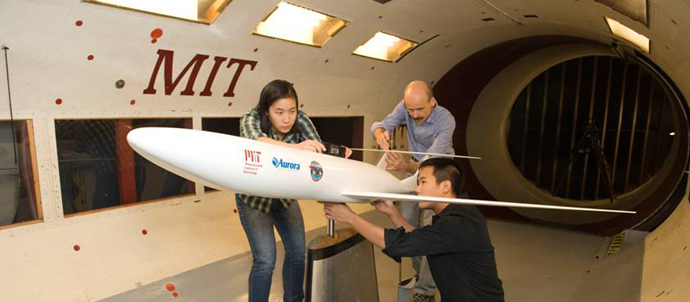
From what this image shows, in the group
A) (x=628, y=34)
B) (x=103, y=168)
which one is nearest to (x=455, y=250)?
(x=103, y=168)

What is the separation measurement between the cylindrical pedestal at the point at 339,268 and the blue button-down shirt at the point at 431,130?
1.00 meters

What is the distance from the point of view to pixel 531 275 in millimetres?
3771

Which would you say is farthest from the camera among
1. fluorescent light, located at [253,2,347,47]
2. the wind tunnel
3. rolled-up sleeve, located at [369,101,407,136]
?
the wind tunnel

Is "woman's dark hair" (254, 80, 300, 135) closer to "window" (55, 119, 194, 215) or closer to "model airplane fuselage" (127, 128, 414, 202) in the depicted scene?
"model airplane fuselage" (127, 128, 414, 202)

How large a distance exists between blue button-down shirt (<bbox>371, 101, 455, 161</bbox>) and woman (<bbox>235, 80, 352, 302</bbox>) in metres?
0.99

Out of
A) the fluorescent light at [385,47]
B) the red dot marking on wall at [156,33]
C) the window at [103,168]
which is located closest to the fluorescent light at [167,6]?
the red dot marking on wall at [156,33]

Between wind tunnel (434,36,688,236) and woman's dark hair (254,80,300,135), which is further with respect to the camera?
wind tunnel (434,36,688,236)

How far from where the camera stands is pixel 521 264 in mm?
4059

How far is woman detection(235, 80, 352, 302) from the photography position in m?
2.13

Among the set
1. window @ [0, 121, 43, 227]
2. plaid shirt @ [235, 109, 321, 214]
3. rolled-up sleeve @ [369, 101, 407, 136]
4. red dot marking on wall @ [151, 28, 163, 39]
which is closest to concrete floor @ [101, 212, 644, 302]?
window @ [0, 121, 43, 227]

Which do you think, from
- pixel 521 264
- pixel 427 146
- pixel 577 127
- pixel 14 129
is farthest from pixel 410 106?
pixel 577 127

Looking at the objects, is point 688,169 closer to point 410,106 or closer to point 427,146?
point 427,146

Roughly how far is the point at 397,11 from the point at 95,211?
9.41ft

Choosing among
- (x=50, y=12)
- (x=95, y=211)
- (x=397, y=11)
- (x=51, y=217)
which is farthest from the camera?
(x=397, y=11)
